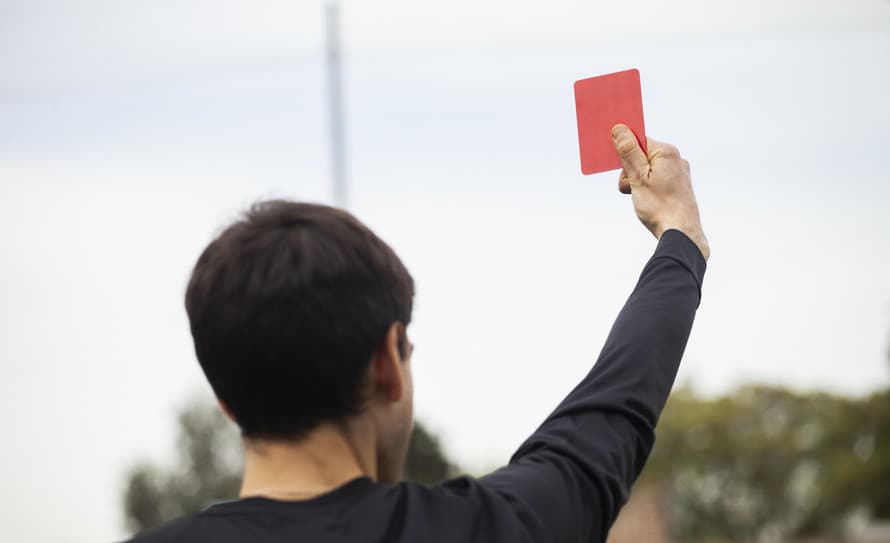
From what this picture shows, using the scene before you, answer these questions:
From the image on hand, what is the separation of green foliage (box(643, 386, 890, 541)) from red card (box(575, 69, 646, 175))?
41.2 metres

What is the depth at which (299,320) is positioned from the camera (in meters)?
1.34

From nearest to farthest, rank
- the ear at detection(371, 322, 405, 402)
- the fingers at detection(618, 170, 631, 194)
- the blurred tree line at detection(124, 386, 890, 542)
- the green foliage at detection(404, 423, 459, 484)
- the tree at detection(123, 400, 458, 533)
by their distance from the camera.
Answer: the ear at detection(371, 322, 405, 402) < the fingers at detection(618, 170, 631, 194) < the green foliage at detection(404, 423, 459, 484) < the tree at detection(123, 400, 458, 533) < the blurred tree line at detection(124, 386, 890, 542)

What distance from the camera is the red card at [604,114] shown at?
5.94 feet

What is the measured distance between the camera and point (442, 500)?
1396mm

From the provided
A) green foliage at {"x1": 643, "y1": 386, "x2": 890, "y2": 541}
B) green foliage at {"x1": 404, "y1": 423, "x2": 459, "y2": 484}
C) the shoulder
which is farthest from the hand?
green foliage at {"x1": 643, "y1": 386, "x2": 890, "y2": 541}

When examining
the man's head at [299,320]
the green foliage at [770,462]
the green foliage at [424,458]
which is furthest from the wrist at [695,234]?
the green foliage at [770,462]

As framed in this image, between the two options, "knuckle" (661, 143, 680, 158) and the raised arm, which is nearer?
the raised arm

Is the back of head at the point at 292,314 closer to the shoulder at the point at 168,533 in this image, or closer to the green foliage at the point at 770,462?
the shoulder at the point at 168,533

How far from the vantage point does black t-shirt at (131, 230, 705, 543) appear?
133 cm

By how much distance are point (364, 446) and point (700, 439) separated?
145 feet

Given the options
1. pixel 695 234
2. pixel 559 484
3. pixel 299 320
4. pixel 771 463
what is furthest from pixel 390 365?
pixel 771 463

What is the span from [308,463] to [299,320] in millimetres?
188

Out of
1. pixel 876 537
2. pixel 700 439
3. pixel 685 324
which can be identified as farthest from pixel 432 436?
pixel 685 324

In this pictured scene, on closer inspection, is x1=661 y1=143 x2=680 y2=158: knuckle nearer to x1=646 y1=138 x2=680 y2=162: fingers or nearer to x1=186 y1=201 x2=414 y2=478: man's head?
x1=646 y1=138 x2=680 y2=162: fingers
